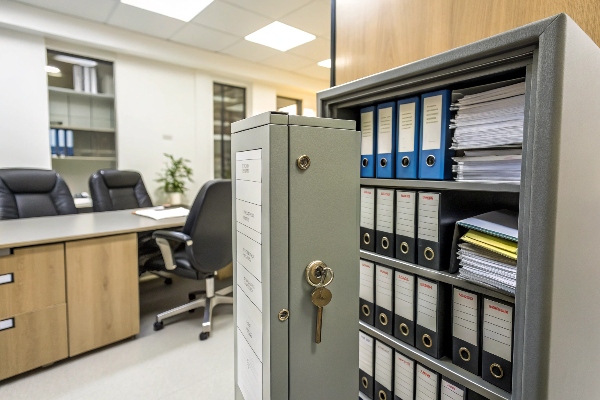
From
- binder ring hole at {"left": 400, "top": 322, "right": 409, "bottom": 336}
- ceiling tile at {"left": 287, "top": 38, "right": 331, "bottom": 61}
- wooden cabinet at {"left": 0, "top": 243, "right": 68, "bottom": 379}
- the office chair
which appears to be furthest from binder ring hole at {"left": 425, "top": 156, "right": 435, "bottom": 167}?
ceiling tile at {"left": 287, "top": 38, "right": 331, "bottom": 61}

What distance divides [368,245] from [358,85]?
549mm

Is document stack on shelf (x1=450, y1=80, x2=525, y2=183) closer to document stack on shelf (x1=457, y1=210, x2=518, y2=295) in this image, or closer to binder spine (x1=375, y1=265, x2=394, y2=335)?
document stack on shelf (x1=457, y1=210, x2=518, y2=295)

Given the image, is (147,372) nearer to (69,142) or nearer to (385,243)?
(385,243)

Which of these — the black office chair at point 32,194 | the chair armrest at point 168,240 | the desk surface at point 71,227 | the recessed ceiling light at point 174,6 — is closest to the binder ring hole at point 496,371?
the chair armrest at point 168,240

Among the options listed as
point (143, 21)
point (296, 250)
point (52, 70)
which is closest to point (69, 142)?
point (52, 70)

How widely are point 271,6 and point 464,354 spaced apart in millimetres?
3198

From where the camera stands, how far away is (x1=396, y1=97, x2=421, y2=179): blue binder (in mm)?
1028

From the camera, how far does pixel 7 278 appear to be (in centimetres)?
171

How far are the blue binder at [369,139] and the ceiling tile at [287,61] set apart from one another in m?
3.58

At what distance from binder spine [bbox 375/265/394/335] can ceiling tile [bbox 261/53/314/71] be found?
393 centimetres

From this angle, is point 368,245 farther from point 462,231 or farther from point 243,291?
point 243,291

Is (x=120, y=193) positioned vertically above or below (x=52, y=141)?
below

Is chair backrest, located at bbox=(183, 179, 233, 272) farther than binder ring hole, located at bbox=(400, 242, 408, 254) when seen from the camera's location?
Yes

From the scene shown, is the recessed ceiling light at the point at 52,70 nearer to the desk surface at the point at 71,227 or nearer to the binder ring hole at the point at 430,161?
the desk surface at the point at 71,227
